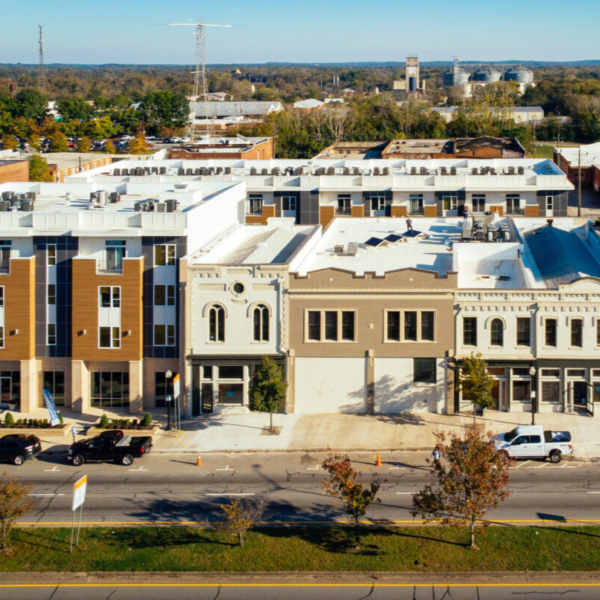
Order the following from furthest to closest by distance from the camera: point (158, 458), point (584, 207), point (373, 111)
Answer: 1. point (373, 111)
2. point (584, 207)
3. point (158, 458)

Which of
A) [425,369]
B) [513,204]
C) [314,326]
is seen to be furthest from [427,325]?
[513,204]

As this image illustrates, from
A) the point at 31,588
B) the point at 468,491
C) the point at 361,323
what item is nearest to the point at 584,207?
the point at 361,323

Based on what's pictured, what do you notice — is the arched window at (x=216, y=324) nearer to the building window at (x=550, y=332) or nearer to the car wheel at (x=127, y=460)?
the car wheel at (x=127, y=460)

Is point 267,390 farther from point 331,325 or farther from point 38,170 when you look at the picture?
point 38,170

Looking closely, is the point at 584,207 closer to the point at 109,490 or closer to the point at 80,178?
the point at 80,178

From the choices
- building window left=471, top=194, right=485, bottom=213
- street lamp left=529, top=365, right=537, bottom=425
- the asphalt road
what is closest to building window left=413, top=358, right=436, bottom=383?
street lamp left=529, top=365, right=537, bottom=425
